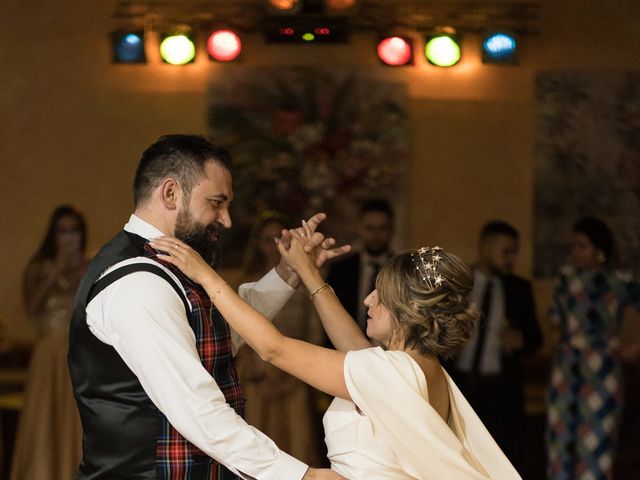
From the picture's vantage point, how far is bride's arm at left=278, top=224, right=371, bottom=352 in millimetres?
2795

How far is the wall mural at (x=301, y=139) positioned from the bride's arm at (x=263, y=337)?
11.8 ft

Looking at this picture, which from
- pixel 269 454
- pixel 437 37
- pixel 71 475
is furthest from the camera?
pixel 437 37

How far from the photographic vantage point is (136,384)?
93.7 inches

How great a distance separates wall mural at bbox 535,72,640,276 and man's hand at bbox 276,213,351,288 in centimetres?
355

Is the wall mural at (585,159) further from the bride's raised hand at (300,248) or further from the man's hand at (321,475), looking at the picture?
the man's hand at (321,475)

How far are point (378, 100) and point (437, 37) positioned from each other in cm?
50

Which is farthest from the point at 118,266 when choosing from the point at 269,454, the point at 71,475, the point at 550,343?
the point at 550,343

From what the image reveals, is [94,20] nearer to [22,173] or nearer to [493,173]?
[22,173]

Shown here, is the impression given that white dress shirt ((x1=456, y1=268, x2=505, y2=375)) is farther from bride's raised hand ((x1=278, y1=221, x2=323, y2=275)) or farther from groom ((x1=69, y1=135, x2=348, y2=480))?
groom ((x1=69, y1=135, x2=348, y2=480))

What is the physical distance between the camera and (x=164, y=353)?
7.42 feet

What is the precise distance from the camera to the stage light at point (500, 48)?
5.95 metres

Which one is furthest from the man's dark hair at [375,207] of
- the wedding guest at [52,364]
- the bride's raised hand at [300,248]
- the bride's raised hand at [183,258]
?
the bride's raised hand at [183,258]

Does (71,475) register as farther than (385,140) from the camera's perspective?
No

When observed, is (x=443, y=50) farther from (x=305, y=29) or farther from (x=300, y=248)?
(x=300, y=248)
